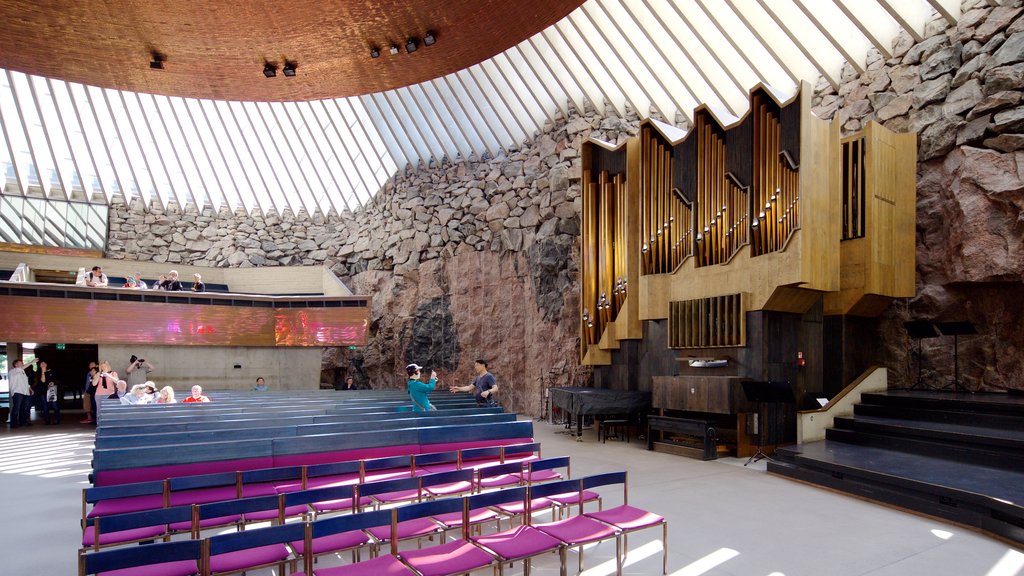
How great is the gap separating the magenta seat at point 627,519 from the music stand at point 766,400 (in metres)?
3.81

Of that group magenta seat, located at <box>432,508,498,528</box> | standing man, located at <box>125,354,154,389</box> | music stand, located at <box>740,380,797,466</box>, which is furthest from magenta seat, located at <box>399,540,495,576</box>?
standing man, located at <box>125,354,154,389</box>

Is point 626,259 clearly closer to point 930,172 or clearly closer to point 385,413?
point 930,172

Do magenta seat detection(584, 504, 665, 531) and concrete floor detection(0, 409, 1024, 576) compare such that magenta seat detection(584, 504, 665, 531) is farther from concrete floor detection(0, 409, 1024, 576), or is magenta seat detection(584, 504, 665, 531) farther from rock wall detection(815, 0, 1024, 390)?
rock wall detection(815, 0, 1024, 390)

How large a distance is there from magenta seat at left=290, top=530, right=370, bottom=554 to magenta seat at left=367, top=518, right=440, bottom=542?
0.08 meters

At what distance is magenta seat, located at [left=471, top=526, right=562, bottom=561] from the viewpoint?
3.37 meters

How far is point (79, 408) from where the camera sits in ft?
56.9

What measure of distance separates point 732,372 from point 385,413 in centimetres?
474

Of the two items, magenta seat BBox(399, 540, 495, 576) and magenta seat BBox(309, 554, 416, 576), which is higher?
magenta seat BBox(309, 554, 416, 576)

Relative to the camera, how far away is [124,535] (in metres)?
3.72

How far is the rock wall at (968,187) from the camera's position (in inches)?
310

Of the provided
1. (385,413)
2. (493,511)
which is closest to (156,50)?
(385,413)

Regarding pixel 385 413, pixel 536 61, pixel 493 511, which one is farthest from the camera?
pixel 536 61

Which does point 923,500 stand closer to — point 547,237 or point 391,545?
point 391,545

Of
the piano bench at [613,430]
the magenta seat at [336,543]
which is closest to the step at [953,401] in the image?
the piano bench at [613,430]
